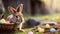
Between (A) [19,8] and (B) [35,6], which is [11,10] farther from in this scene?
(B) [35,6]

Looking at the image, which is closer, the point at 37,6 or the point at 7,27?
the point at 7,27

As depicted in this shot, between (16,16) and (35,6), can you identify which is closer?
(16,16)

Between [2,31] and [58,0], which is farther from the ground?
[58,0]

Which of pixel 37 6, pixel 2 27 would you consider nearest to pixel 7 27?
pixel 2 27

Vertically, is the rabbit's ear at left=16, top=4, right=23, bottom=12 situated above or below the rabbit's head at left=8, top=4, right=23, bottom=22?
above

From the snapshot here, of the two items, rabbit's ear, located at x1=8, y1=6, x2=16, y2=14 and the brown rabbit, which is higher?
rabbit's ear, located at x1=8, y1=6, x2=16, y2=14

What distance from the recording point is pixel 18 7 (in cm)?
69

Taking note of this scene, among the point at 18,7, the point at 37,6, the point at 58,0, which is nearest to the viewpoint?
the point at 18,7

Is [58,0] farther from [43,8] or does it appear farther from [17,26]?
[17,26]

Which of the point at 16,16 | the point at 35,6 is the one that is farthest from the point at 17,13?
the point at 35,6

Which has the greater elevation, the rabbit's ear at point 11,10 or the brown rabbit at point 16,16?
the rabbit's ear at point 11,10

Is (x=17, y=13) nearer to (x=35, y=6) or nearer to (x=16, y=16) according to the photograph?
(x=16, y=16)

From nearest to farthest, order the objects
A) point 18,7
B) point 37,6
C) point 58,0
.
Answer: point 18,7
point 58,0
point 37,6

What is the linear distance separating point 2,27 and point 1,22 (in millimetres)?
20
